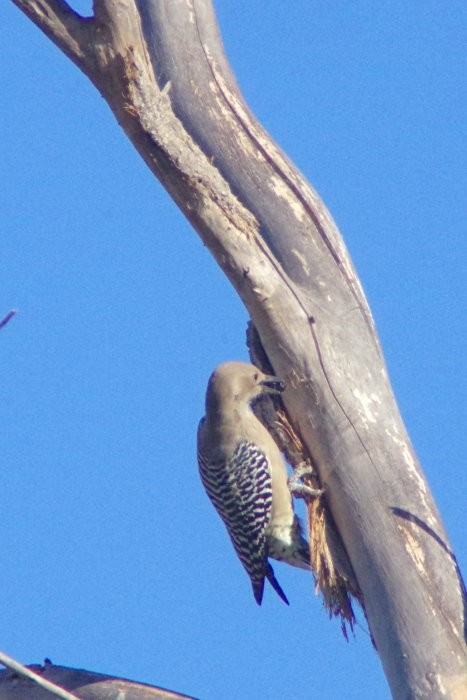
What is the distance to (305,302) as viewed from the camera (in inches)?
211

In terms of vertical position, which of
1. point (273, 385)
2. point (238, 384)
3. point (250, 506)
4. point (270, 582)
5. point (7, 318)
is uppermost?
point (238, 384)

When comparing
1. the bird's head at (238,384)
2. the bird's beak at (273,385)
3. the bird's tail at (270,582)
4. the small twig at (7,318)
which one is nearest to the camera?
the small twig at (7,318)

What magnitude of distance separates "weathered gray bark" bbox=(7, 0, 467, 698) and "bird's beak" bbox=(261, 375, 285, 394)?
0.34 ft

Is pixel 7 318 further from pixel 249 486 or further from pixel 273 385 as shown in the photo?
pixel 249 486

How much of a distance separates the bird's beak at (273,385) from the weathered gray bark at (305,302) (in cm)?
10

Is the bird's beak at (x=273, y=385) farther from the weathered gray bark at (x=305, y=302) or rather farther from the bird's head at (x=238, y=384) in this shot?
the weathered gray bark at (x=305, y=302)

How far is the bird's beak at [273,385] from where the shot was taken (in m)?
5.57

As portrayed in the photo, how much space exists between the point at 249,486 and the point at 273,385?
112 cm

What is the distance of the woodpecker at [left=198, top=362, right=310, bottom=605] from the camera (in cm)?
648

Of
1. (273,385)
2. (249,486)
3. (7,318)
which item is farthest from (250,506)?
(7,318)

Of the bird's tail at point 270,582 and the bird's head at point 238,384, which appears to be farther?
the bird's tail at point 270,582

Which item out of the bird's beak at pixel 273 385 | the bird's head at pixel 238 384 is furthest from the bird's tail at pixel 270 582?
the bird's beak at pixel 273 385

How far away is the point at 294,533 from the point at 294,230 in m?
2.01

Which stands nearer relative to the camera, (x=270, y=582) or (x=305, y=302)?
(x=305, y=302)
